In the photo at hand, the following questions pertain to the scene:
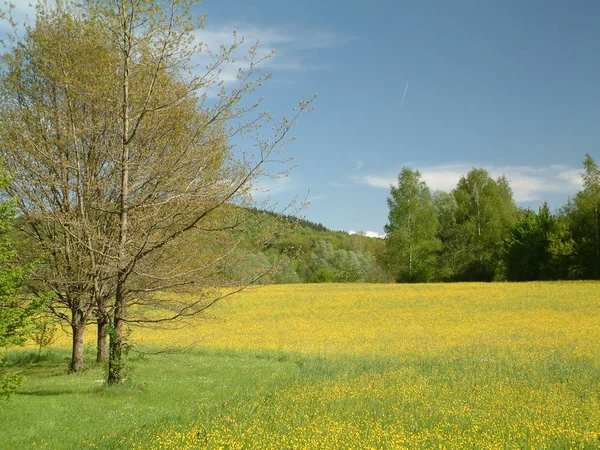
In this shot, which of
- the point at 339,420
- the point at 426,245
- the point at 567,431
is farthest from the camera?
the point at 426,245

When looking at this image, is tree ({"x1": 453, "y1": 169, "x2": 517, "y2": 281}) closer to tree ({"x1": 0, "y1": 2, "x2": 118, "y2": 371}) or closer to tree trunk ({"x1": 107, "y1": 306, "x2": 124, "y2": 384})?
tree ({"x1": 0, "y1": 2, "x2": 118, "y2": 371})

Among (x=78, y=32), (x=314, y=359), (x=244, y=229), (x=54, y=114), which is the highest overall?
(x=78, y=32)

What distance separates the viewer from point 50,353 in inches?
808

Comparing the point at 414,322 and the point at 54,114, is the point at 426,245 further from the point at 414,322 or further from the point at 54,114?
the point at 54,114

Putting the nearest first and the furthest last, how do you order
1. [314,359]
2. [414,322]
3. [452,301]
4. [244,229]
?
[244,229] → [314,359] → [414,322] → [452,301]

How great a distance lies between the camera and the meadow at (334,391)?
9.30 meters

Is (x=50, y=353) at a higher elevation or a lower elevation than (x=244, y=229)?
lower

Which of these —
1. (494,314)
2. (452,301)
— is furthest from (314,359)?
(452,301)

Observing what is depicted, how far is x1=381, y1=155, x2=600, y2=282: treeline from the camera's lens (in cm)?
5256

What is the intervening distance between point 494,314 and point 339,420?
2345cm

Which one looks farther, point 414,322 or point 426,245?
point 426,245

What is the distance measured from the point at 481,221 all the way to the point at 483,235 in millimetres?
2546

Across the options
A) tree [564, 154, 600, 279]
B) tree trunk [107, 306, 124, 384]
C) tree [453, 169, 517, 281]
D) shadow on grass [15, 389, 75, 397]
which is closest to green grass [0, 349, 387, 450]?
shadow on grass [15, 389, 75, 397]

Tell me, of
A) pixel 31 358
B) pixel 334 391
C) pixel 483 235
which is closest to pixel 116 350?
pixel 334 391
